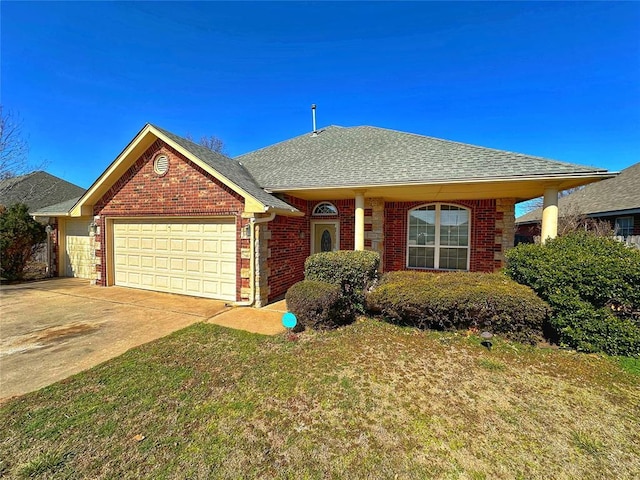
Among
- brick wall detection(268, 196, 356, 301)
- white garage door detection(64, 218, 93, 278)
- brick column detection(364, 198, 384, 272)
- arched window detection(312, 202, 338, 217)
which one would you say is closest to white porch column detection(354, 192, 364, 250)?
brick column detection(364, 198, 384, 272)

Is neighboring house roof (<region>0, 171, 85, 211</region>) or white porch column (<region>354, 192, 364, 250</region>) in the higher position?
neighboring house roof (<region>0, 171, 85, 211</region>)

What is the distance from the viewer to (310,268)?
6359 millimetres

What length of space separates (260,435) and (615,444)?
3.33 metres

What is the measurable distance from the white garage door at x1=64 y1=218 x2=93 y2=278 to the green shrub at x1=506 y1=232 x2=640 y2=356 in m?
14.6

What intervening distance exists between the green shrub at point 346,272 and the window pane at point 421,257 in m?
3.96

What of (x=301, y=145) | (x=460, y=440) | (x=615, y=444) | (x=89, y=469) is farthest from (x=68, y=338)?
(x=301, y=145)

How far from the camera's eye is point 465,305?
5.08 meters

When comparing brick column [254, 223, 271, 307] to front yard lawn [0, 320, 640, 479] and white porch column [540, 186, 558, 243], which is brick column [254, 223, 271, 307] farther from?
white porch column [540, 186, 558, 243]

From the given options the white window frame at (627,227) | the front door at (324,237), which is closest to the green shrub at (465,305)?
the front door at (324,237)

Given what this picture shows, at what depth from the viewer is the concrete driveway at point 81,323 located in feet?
13.3

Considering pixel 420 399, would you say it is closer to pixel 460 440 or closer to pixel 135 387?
pixel 460 440

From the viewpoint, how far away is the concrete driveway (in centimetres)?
406

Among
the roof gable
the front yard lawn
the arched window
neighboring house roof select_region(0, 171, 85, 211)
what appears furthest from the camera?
neighboring house roof select_region(0, 171, 85, 211)

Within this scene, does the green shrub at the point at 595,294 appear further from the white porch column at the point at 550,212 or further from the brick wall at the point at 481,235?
the brick wall at the point at 481,235
